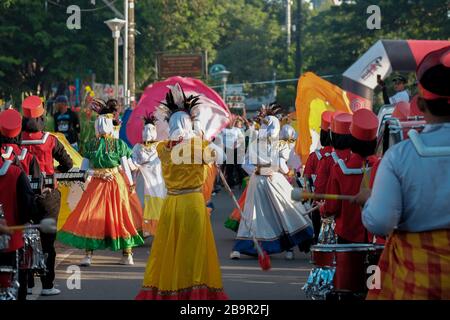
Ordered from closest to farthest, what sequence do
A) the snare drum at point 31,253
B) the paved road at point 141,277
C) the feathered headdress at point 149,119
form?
the snare drum at point 31,253 → the paved road at point 141,277 → the feathered headdress at point 149,119

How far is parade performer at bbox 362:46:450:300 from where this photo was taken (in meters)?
5.20

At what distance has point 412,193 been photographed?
5211 millimetres

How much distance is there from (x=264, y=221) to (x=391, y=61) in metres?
3.13

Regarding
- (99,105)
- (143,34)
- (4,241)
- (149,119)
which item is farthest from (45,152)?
(143,34)

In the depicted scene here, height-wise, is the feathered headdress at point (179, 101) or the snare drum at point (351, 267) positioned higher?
the feathered headdress at point (179, 101)

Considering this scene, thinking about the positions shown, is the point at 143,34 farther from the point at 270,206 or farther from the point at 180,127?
the point at 180,127

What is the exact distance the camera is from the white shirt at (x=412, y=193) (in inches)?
205

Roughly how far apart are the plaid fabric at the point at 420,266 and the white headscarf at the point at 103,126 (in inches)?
338

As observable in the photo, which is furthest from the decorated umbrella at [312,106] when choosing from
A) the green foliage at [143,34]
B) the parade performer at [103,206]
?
the green foliage at [143,34]

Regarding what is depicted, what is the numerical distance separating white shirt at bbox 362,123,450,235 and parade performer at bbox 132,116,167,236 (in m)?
10.5

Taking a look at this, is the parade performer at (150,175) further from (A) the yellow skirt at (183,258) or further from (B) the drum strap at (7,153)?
(B) the drum strap at (7,153)

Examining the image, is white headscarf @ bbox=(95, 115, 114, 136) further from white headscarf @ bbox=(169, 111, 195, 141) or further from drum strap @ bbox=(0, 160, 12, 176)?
drum strap @ bbox=(0, 160, 12, 176)

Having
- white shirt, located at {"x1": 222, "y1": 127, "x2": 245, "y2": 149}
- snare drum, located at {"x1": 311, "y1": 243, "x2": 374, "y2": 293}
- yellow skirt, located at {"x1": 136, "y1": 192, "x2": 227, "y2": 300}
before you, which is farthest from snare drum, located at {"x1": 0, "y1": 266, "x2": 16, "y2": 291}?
white shirt, located at {"x1": 222, "y1": 127, "x2": 245, "y2": 149}
